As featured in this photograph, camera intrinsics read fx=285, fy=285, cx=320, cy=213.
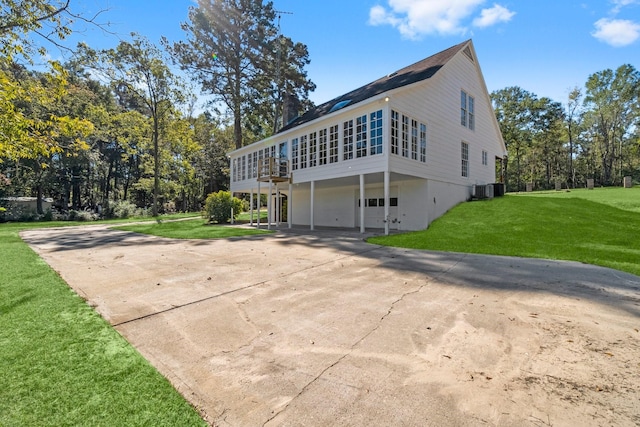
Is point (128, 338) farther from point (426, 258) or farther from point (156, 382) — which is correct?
point (426, 258)

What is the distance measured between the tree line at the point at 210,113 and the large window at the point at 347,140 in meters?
12.2

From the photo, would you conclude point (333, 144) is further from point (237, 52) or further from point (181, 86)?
point (181, 86)

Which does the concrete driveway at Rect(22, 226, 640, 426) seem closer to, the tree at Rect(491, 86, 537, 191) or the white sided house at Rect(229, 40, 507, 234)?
the white sided house at Rect(229, 40, 507, 234)

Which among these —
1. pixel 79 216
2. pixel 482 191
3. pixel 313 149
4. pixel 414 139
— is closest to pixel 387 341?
pixel 414 139

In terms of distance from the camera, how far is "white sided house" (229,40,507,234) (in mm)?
12453

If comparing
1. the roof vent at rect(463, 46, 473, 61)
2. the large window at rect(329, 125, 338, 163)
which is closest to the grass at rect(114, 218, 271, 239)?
the large window at rect(329, 125, 338, 163)

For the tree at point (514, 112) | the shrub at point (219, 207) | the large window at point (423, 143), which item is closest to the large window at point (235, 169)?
the shrub at point (219, 207)

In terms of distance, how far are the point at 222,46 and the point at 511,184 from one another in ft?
152

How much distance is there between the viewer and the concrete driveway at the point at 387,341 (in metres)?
1.96

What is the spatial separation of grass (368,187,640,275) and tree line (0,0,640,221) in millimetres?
18377

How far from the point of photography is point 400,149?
12328 millimetres

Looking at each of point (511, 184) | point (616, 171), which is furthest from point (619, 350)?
point (616, 171)

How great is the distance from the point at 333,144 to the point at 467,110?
30.4ft

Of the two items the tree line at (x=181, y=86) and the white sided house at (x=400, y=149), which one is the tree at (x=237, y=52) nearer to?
the tree line at (x=181, y=86)
